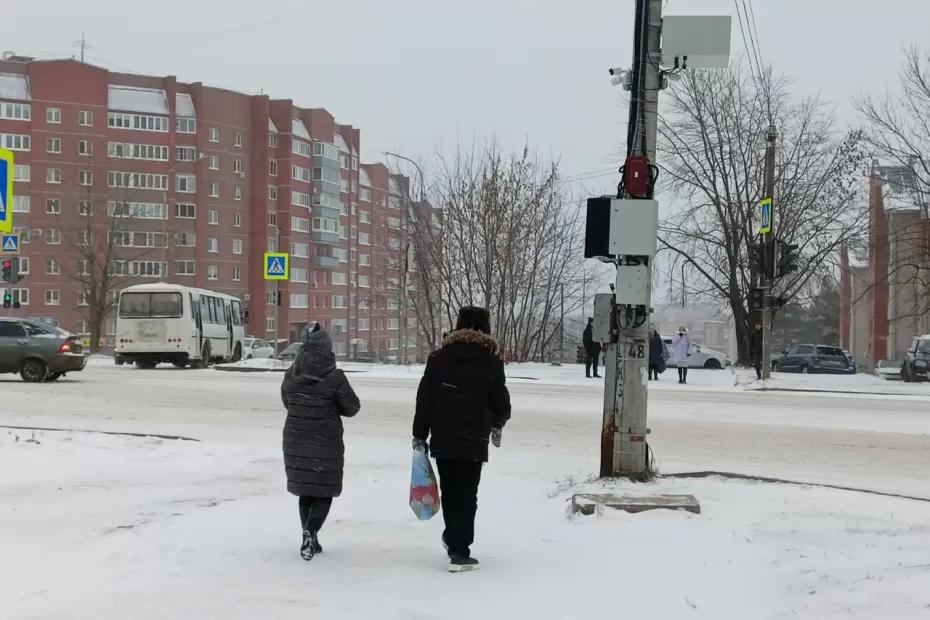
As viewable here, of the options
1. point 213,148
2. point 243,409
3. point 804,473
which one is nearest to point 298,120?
point 213,148

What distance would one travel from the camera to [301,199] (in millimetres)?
96625

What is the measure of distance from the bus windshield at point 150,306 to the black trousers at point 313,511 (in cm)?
2707

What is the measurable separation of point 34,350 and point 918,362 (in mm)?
27379

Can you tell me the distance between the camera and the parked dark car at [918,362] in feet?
106

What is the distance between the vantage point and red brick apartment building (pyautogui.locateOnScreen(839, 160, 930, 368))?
3472 cm

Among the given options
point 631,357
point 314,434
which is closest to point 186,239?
point 631,357

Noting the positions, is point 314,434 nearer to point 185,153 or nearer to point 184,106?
point 185,153

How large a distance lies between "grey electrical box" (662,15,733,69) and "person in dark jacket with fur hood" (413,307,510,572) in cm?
403

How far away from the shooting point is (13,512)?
25.9 feet

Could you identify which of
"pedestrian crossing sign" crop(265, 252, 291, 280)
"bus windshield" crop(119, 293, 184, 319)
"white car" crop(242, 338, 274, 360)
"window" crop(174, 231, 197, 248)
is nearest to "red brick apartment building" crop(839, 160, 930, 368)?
"pedestrian crossing sign" crop(265, 252, 291, 280)

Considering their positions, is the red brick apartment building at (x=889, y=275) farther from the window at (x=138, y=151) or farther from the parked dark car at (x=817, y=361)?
the window at (x=138, y=151)

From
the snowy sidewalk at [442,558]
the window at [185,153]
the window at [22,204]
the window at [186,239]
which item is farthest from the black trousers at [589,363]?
the window at [185,153]

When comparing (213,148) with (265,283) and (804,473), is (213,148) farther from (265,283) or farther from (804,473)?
(804,473)

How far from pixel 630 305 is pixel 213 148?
275 ft
